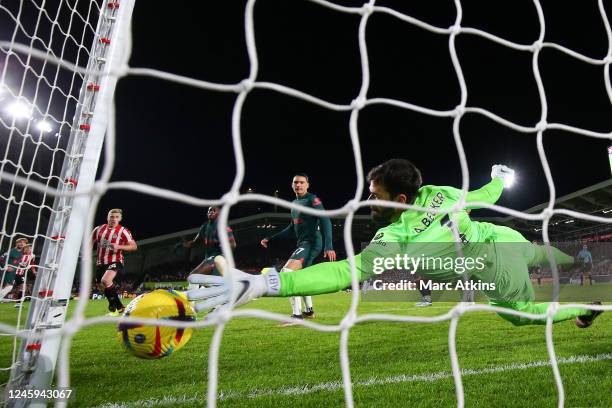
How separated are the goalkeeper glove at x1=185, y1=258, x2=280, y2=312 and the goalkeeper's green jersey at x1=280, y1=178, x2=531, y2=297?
0.35 feet

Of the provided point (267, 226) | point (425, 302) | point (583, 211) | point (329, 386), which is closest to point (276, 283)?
point (329, 386)

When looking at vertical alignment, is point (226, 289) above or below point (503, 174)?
below

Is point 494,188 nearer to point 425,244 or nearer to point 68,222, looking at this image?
point 425,244

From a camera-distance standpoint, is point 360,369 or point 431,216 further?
point 360,369

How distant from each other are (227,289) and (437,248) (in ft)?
4.29

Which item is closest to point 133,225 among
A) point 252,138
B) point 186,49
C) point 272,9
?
point 252,138

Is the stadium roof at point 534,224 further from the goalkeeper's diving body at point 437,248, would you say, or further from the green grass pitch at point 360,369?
the goalkeeper's diving body at point 437,248

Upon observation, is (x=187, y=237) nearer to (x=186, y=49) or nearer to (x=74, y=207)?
(x=186, y=49)

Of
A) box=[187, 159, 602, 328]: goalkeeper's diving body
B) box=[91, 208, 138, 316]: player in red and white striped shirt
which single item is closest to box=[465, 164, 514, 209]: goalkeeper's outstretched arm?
box=[187, 159, 602, 328]: goalkeeper's diving body

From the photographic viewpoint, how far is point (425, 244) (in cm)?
245

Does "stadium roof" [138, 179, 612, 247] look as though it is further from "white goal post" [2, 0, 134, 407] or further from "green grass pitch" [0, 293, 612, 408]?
"white goal post" [2, 0, 134, 407]

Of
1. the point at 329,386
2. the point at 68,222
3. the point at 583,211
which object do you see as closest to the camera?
the point at 68,222

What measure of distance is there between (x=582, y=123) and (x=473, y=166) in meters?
6.16

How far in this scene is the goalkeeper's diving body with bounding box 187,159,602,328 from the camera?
83.8 inches
